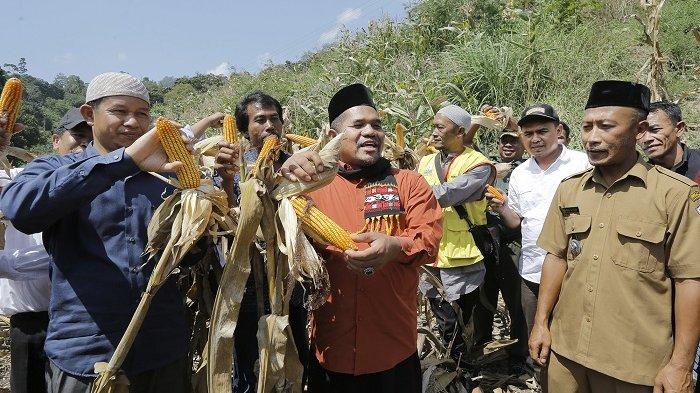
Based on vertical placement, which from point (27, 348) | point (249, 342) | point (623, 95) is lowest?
point (249, 342)

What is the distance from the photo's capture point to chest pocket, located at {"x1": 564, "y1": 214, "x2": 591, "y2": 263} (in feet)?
8.44

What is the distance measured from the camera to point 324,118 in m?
8.57

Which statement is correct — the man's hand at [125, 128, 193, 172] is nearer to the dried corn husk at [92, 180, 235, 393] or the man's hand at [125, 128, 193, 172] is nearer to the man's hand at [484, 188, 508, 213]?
the dried corn husk at [92, 180, 235, 393]

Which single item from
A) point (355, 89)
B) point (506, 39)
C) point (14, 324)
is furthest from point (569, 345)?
point (506, 39)

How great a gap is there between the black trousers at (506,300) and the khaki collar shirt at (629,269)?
185 centimetres

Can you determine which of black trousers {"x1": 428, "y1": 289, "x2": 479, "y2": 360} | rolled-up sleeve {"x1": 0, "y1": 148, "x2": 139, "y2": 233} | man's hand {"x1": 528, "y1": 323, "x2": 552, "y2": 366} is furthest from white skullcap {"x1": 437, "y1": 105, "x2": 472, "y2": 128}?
rolled-up sleeve {"x1": 0, "y1": 148, "x2": 139, "y2": 233}

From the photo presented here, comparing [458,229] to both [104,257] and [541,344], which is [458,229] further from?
[104,257]

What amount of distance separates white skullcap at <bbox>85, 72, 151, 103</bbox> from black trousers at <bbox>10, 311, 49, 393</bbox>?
1447mm

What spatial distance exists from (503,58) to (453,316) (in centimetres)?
570

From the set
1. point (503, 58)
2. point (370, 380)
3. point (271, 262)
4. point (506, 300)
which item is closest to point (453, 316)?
point (506, 300)

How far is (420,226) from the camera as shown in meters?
2.44

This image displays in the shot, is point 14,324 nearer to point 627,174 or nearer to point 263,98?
point 263,98

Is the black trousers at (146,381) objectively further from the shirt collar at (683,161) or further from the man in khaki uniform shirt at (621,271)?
the shirt collar at (683,161)

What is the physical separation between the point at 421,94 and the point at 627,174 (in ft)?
17.4
